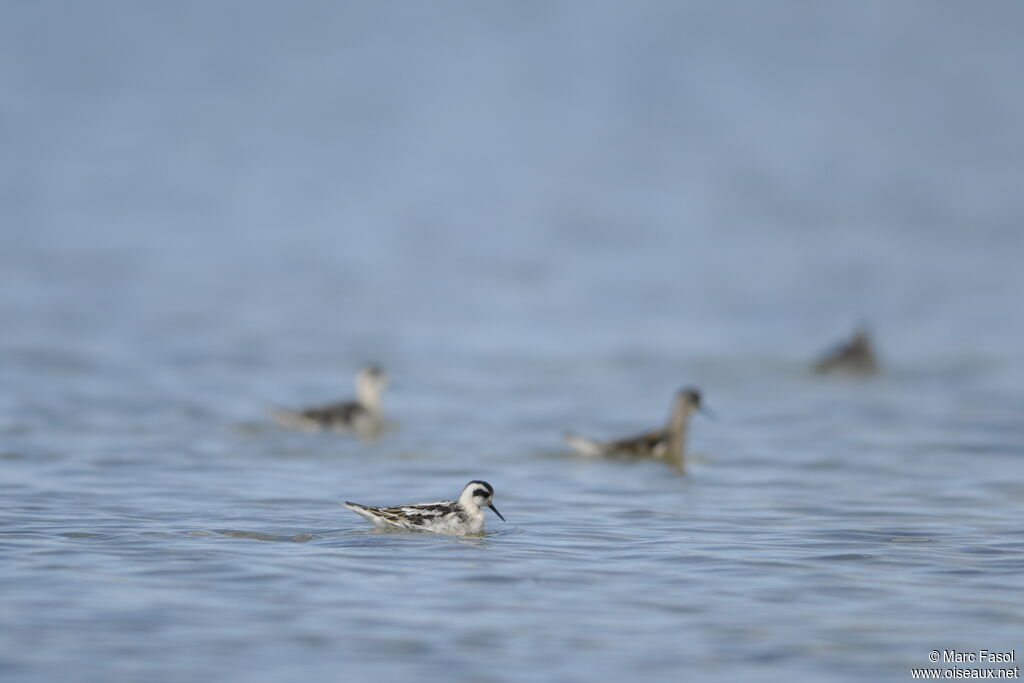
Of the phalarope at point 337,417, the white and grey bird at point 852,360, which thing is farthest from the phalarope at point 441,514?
the white and grey bird at point 852,360

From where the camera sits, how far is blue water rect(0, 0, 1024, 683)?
31.4 ft

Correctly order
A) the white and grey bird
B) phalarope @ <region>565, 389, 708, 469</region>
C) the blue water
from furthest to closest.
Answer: the white and grey bird → phalarope @ <region>565, 389, 708, 469</region> → the blue water

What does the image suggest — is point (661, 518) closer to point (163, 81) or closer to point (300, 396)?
point (300, 396)

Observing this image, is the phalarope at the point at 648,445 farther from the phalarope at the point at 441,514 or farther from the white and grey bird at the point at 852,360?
the white and grey bird at the point at 852,360

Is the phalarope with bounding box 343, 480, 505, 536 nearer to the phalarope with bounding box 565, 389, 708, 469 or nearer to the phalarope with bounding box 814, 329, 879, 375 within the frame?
the phalarope with bounding box 565, 389, 708, 469

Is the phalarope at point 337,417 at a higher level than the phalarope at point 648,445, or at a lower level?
higher

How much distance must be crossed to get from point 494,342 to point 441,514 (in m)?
15.1

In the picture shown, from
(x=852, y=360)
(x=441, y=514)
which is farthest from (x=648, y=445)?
A: (x=852, y=360)

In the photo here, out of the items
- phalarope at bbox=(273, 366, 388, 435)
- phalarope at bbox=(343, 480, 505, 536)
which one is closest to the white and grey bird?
phalarope at bbox=(273, 366, 388, 435)

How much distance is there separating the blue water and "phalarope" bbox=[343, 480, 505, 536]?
8.1 inches

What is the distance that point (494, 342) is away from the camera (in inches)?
1072

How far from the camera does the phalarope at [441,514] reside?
11992mm

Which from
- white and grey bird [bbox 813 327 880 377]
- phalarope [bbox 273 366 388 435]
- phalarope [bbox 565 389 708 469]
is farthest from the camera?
white and grey bird [bbox 813 327 880 377]

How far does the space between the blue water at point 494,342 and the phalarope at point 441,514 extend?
0.21m
